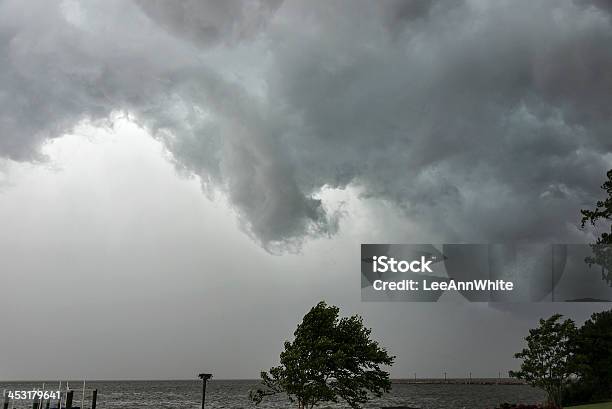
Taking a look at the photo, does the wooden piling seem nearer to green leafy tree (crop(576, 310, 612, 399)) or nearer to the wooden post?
the wooden post

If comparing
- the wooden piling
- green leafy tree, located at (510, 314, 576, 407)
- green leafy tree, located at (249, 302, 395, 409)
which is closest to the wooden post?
the wooden piling

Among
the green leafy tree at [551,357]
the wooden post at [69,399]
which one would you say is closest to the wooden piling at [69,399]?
→ the wooden post at [69,399]

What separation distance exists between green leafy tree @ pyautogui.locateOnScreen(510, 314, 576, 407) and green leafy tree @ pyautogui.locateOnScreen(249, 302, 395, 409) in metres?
22.2

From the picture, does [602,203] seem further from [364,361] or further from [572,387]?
[364,361]

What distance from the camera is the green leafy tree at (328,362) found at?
38.9 m

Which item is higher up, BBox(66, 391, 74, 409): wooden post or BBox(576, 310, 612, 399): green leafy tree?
BBox(576, 310, 612, 399): green leafy tree

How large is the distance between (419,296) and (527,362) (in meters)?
26.5

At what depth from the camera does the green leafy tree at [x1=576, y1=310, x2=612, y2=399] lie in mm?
53469

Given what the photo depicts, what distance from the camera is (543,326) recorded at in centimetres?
5656

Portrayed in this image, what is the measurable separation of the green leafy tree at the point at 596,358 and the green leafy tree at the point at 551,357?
3.19 feet

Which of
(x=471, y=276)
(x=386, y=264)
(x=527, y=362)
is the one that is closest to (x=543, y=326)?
(x=527, y=362)

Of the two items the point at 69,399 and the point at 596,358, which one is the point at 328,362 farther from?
the point at 596,358

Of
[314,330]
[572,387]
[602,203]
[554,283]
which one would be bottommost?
[572,387]

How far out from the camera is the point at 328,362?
3928cm
